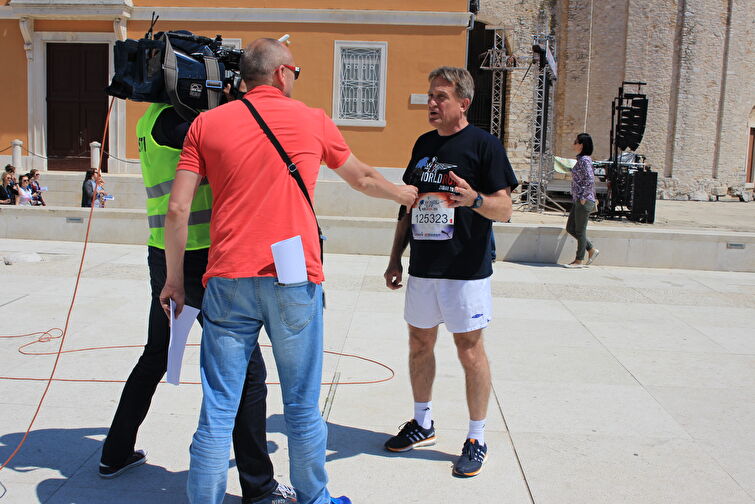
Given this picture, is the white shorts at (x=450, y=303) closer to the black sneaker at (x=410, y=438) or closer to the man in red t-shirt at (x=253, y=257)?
the black sneaker at (x=410, y=438)

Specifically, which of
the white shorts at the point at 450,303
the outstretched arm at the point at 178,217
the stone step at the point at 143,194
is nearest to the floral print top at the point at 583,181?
the stone step at the point at 143,194

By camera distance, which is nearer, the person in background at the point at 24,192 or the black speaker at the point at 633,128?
the person in background at the point at 24,192

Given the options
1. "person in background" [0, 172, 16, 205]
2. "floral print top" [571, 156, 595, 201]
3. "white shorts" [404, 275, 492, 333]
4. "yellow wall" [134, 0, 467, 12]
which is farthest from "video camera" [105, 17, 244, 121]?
"yellow wall" [134, 0, 467, 12]

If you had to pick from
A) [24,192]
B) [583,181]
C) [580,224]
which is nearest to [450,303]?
[580,224]

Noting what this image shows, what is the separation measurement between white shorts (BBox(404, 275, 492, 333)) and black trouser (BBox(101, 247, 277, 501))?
0.98m

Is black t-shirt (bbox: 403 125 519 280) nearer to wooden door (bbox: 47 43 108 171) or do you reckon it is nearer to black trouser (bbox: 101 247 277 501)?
black trouser (bbox: 101 247 277 501)

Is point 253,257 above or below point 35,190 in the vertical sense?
above

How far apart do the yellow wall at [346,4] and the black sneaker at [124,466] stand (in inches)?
457

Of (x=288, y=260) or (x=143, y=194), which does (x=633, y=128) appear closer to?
(x=143, y=194)

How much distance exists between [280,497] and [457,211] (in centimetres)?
163

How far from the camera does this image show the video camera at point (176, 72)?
298 centimetres

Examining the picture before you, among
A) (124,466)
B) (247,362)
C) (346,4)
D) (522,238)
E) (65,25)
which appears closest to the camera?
(247,362)

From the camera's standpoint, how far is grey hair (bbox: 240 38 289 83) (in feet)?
9.12

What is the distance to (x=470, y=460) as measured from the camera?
353 cm
